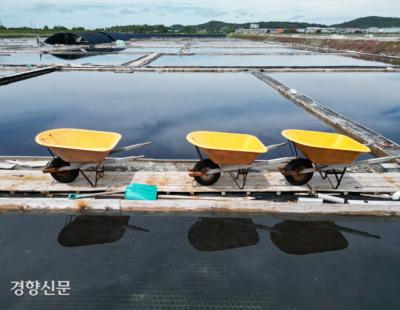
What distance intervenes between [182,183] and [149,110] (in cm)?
971

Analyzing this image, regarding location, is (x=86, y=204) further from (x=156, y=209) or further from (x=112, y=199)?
(x=156, y=209)

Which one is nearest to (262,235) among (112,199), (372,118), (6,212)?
(112,199)

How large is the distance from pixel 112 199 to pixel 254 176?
142 inches

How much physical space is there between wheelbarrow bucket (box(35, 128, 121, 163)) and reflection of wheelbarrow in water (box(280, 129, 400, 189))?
4258 millimetres

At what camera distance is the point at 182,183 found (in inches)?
304

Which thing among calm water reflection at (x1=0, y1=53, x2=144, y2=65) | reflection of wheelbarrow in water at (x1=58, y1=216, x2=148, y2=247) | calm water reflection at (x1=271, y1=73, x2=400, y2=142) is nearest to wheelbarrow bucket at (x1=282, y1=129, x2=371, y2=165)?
reflection of wheelbarrow in water at (x1=58, y1=216, x2=148, y2=247)

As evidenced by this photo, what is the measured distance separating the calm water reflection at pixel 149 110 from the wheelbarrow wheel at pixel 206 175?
3.23 m

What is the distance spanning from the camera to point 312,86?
24.0 m

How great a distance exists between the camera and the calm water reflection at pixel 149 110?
41.3ft

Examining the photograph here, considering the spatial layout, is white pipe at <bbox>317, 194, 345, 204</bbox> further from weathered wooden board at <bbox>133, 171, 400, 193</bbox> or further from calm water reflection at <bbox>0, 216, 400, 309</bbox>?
calm water reflection at <bbox>0, 216, 400, 309</bbox>

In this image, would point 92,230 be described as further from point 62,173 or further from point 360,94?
point 360,94

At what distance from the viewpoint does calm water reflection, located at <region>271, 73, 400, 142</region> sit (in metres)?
15.4

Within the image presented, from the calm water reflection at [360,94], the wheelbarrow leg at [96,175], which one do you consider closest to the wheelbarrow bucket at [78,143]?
the wheelbarrow leg at [96,175]

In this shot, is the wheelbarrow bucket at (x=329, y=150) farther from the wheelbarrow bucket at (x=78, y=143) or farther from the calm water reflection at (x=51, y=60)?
the calm water reflection at (x=51, y=60)
